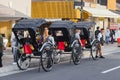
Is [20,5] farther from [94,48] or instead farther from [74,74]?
[74,74]

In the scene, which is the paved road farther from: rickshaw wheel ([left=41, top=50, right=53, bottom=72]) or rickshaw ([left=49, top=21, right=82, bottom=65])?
rickshaw ([left=49, top=21, right=82, bottom=65])

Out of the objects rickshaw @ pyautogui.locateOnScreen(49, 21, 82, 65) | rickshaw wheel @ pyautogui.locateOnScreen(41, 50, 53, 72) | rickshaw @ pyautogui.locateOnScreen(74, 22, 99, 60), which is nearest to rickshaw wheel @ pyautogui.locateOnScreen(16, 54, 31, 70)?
rickshaw wheel @ pyautogui.locateOnScreen(41, 50, 53, 72)

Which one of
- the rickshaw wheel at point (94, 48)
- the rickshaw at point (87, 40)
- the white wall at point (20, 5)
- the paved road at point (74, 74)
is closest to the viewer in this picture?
the paved road at point (74, 74)

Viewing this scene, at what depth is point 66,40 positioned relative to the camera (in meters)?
20.2

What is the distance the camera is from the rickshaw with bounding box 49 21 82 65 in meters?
19.6

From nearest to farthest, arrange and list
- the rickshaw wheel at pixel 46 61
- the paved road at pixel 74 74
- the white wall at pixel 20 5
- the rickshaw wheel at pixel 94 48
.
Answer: the paved road at pixel 74 74, the rickshaw wheel at pixel 46 61, the rickshaw wheel at pixel 94 48, the white wall at pixel 20 5

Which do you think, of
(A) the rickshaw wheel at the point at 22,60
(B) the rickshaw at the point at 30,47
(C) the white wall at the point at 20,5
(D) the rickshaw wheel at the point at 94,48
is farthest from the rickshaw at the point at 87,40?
(C) the white wall at the point at 20,5

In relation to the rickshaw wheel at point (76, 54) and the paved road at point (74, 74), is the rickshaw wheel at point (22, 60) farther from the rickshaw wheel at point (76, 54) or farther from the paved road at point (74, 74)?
the rickshaw wheel at point (76, 54)

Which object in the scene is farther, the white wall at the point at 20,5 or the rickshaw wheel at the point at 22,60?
the white wall at the point at 20,5

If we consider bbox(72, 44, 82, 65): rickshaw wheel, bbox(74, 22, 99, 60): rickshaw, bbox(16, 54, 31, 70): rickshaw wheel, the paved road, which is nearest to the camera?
the paved road

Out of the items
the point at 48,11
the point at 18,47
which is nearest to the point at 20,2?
the point at 48,11

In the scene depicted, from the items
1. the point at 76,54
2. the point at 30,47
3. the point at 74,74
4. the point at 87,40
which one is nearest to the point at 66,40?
the point at 76,54

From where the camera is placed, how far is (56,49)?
1978cm

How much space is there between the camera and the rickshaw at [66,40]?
772 inches
